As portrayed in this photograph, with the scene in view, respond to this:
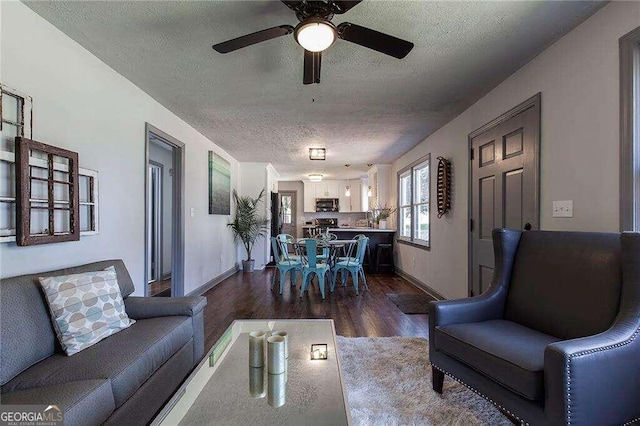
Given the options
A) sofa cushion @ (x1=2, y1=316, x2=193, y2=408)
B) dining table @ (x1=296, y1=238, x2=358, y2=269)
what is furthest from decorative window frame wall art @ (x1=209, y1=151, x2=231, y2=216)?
sofa cushion @ (x1=2, y1=316, x2=193, y2=408)

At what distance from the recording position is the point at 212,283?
515cm

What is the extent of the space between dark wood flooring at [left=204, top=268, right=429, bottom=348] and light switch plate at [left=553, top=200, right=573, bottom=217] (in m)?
1.59

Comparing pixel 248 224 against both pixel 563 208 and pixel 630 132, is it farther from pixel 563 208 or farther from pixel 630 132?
pixel 630 132

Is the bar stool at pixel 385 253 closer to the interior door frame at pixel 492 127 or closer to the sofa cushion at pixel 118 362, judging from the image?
the interior door frame at pixel 492 127

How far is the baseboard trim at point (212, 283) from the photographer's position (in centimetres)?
449

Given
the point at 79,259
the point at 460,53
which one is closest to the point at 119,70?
A: the point at 79,259

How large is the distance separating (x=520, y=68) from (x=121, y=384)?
3571 millimetres

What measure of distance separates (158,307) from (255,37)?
1952mm

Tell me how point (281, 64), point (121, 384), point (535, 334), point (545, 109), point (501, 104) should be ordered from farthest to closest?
point (501, 104), point (281, 64), point (545, 109), point (535, 334), point (121, 384)

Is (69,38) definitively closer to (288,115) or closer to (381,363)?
(288,115)

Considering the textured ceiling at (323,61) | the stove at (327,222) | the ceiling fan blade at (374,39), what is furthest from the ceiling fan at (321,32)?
the stove at (327,222)

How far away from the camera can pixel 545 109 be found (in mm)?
2375

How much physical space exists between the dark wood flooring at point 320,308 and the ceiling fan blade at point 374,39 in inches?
97.2

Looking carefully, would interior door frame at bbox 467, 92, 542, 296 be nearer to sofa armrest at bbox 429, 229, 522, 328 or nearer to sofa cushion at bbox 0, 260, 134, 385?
sofa armrest at bbox 429, 229, 522, 328
